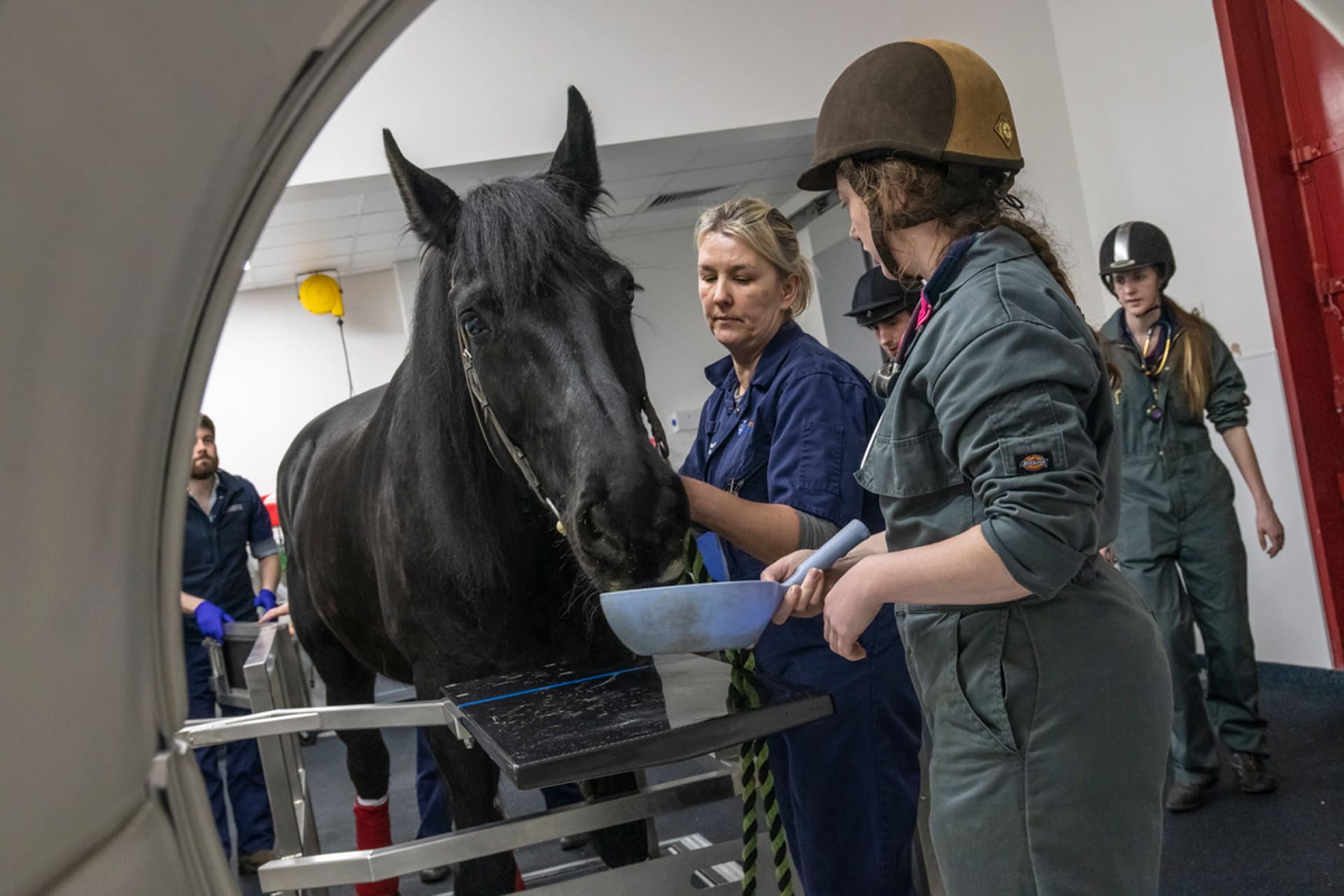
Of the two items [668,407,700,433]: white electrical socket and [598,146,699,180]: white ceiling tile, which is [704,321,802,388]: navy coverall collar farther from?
[668,407,700,433]: white electrical socket

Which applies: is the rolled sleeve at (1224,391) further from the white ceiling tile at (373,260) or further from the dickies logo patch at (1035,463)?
the white ceiling tile at (373,260)

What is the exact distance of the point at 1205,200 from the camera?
389cm

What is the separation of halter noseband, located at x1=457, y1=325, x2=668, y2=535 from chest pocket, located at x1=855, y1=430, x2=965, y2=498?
1.48ft

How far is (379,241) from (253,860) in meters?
4.79

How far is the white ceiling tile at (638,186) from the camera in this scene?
6.65 metres

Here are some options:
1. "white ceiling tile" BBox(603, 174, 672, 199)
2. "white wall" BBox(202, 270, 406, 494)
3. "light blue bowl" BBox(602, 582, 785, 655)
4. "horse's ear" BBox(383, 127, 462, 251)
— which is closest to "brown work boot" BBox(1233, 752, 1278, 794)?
"light blue bowl" BBox(602, 582, 785, 655)

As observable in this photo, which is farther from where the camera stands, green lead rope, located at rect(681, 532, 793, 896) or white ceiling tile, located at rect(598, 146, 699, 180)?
white ceiling tile, located at rect(598, 146, 699, 180)

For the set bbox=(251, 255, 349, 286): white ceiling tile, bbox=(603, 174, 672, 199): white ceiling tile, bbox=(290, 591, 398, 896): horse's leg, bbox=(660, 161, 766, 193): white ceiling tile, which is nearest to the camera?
bbox=(290, 591, 398, 896): horse's leg

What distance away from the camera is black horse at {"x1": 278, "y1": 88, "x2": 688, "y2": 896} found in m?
1.24

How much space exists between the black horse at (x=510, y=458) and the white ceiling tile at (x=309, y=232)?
16.0 feet

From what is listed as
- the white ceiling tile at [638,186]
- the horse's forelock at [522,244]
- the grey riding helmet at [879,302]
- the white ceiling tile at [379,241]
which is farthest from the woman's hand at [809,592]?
the white ceiling tile at [379,241]

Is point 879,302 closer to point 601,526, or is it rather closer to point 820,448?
point 820,448

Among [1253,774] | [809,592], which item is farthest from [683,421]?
[809,592]

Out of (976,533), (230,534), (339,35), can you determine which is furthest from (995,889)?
(230,534)
